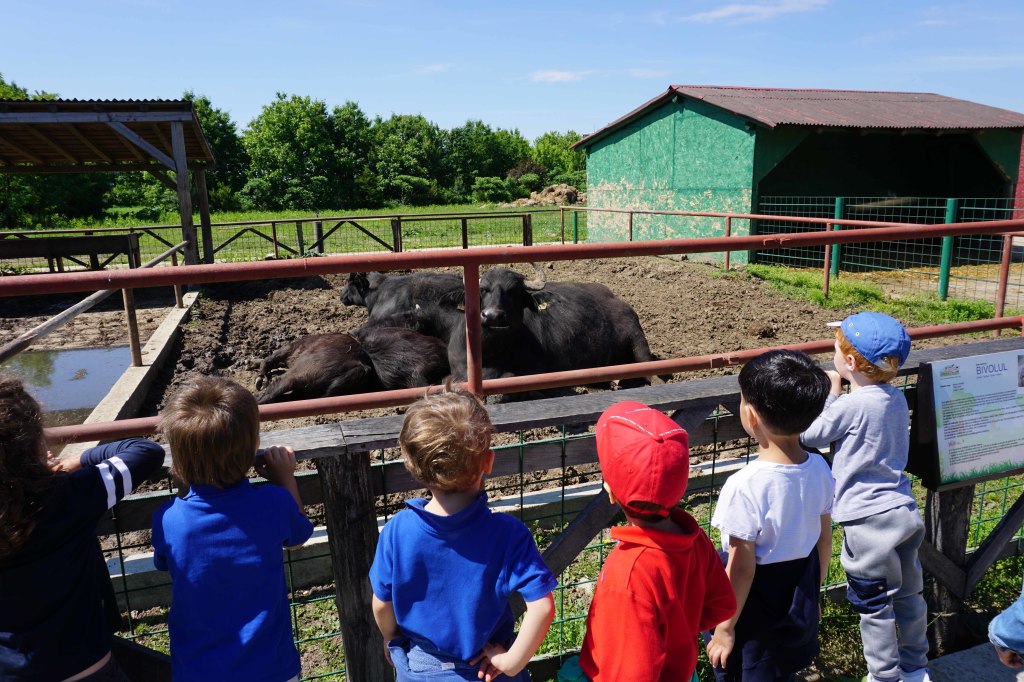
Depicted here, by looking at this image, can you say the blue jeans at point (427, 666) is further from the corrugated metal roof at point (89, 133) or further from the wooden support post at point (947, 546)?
the corrugated metal roof at point (89, 133)

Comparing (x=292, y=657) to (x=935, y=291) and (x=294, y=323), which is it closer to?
(x=294, y=323)

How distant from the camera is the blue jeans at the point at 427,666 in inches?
67.4

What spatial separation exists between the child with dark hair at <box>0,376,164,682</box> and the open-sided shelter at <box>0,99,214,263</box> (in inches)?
431

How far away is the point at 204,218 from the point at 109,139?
2408 mm

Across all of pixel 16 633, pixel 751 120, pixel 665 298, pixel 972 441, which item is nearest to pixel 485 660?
pixel 16 633

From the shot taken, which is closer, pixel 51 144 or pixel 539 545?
pixel 539 545

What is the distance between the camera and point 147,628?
10.5 feet

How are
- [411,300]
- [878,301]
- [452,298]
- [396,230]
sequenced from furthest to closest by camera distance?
[396,230], [878,301], [411,300], [452,298]

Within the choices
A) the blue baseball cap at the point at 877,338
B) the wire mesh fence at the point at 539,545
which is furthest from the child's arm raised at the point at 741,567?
the blue baseball cap at the point at 877,338

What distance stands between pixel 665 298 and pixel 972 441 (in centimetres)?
801

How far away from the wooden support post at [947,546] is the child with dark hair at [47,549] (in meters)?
2.99

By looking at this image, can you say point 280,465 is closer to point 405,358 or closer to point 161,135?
point 405,358

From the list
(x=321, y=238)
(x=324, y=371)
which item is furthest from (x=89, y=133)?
(x=324, y=371)

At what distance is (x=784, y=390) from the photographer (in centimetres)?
193
